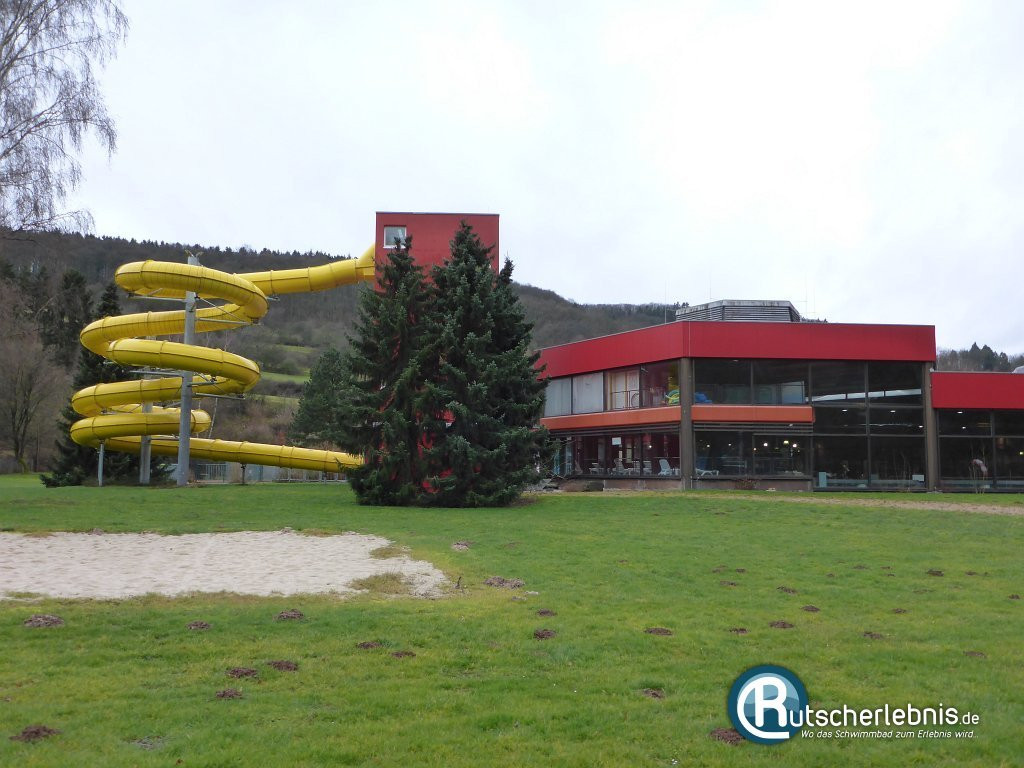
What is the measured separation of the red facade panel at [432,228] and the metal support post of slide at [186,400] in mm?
8957

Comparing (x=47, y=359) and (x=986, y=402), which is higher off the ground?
(x=47, y=359)

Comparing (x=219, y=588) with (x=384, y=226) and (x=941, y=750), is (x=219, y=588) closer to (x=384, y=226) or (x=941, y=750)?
(x=941, y=750)

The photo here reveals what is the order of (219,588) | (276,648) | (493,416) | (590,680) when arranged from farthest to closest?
(493,416)
(219,588)
(276,648)
(590,680)

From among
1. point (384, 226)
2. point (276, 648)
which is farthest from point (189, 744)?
point (384, 226)

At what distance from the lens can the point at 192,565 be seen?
13.8 metres

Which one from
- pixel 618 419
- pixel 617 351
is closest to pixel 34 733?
pixel 618 419

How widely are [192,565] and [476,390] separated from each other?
14.4 m

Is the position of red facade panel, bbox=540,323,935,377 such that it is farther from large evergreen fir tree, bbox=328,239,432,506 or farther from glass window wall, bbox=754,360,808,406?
large evergreen fir tree, bbox=328,239,432,506

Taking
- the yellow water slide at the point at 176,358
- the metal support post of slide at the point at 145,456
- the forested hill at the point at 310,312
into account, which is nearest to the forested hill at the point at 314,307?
the forested hill at the point at 310,312

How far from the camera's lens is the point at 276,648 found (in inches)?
329

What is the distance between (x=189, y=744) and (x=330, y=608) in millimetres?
4882

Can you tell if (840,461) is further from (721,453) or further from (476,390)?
(476,390)

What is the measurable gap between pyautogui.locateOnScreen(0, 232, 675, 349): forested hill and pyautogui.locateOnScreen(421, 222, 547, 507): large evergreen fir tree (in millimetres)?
41230

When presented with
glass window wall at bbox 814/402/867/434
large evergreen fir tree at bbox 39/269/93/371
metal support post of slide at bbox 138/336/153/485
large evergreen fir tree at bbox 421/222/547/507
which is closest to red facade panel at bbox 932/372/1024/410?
glass window wall at bbox 814/402/867/434
